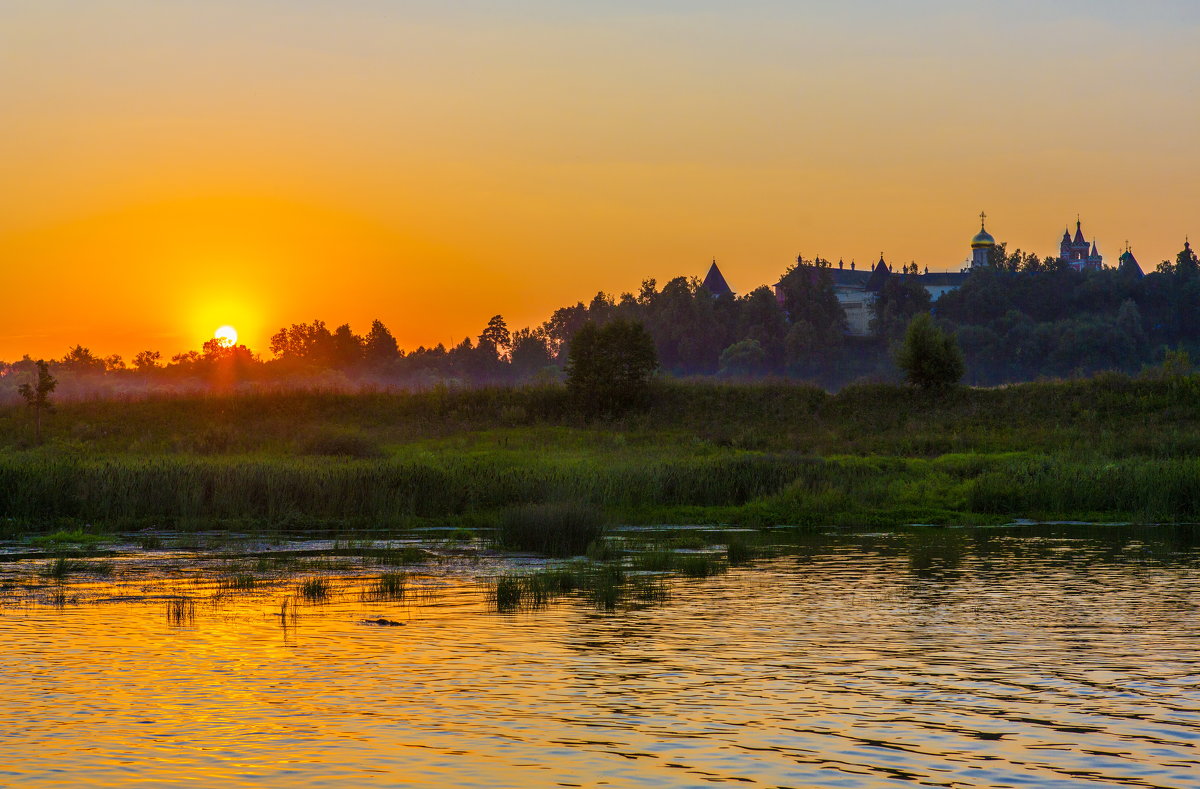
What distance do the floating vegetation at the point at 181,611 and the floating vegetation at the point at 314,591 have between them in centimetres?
162

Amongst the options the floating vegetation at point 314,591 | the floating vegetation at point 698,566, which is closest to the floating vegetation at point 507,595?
the floating vegetation at point 314,591

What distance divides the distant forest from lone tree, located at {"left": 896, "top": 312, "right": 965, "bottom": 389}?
80.6 meters

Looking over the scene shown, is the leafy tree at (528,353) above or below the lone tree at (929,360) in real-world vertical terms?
above

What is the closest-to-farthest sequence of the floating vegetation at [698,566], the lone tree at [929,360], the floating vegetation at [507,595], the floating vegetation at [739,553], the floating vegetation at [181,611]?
the floating vegetation at [181,611] → the floating vegetation at [507,595] → the floating vegetation at [698,566] → the floating vegetation at [739,553] → the lone tree at [929,360]

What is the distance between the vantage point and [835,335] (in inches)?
6220

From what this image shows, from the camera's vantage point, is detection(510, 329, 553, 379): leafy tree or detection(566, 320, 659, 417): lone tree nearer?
detection(566, 320, 659, 417): lone tree

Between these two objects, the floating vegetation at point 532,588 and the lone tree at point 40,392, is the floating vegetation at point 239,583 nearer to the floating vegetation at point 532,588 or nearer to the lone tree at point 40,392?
the floating vegetation at point 532,588

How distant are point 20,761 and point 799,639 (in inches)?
345

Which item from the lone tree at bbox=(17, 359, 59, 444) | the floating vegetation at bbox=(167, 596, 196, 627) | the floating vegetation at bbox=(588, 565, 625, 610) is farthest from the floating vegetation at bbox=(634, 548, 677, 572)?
the lone tree at bbox=(17, 359, 59, 444)

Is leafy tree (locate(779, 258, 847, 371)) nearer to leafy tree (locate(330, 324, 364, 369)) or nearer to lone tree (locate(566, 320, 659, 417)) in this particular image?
leafy tree (locate(330, 324, 364, 369))

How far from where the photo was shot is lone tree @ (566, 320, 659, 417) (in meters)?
64.8

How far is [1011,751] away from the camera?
1087 cm

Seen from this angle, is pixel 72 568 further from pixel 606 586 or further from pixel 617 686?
pixel 617 686

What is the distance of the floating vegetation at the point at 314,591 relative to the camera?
63.8 ft
